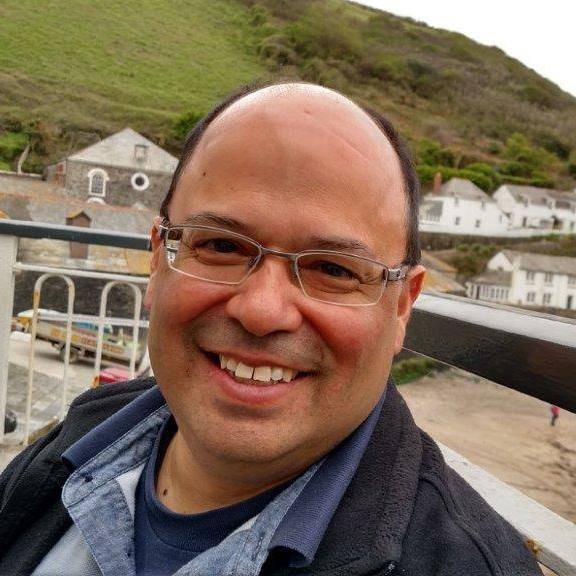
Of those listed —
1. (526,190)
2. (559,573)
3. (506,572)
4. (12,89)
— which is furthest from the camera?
(526,190)

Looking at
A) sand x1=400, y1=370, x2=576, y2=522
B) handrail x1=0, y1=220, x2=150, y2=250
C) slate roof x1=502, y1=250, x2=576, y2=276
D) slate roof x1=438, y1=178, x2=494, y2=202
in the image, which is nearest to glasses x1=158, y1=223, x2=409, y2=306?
sand x1=400, y1=370, x2=576, y2=522

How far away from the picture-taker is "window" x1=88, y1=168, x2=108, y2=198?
155ft

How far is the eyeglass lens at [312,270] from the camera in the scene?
1.18m

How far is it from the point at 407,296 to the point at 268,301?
0.37m

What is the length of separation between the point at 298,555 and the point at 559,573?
48 cm

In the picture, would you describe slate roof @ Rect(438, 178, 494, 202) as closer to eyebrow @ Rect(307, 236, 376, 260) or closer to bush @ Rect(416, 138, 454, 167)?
bush @ Rect(416, 138, 454, 167)

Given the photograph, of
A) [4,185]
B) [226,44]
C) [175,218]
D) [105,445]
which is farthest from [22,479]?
[226,44]

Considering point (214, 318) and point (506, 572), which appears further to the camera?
point (214, 318)

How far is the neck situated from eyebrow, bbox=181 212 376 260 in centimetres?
41

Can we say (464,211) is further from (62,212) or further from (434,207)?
(62,212)

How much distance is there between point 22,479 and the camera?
57.3 inches

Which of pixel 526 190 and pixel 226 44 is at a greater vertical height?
pixel 226 44

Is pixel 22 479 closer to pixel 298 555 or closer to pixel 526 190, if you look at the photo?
pixel 298 555

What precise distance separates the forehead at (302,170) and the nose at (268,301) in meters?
0.07
